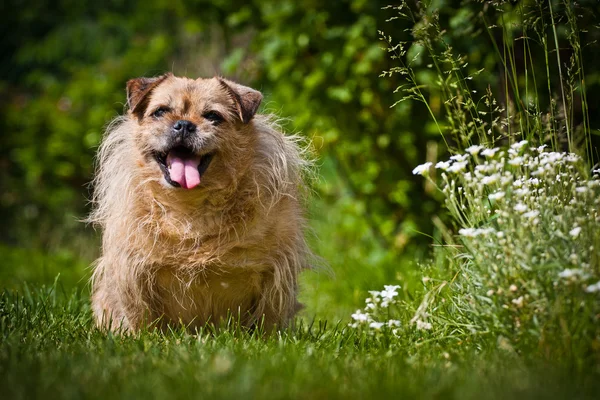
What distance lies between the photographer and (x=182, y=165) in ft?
11.4

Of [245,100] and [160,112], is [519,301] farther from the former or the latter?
[160,112]

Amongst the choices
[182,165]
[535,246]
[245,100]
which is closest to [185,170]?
[182,165]

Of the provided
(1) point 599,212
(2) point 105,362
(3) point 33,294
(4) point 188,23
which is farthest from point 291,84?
(2) point 105,362

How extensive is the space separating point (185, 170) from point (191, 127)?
192 mm

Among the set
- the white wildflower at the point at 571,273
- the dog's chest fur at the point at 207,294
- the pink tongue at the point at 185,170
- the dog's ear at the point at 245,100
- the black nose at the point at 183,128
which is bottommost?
the dog's chest fur at the point at 207,294

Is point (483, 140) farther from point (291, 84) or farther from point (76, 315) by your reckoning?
point (291, 84)

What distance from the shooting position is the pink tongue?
339 cm

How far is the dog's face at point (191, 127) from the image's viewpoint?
3430 millimetres

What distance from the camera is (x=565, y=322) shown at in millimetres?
2402

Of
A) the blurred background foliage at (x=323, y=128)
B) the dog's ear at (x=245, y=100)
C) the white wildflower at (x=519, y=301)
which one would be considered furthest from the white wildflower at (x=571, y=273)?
the dog's ear at (x=245, y=100)

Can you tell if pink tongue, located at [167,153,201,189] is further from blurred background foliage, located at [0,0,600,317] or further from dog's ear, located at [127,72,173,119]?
blurred background foliage, located at [0,0,600,317]

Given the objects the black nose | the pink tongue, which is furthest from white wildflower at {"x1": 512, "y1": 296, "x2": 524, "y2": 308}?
the black nose

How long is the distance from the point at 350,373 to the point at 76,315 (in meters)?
1.80

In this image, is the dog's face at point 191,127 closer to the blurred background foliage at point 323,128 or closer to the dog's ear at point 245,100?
the dog's ear at point 245,100
